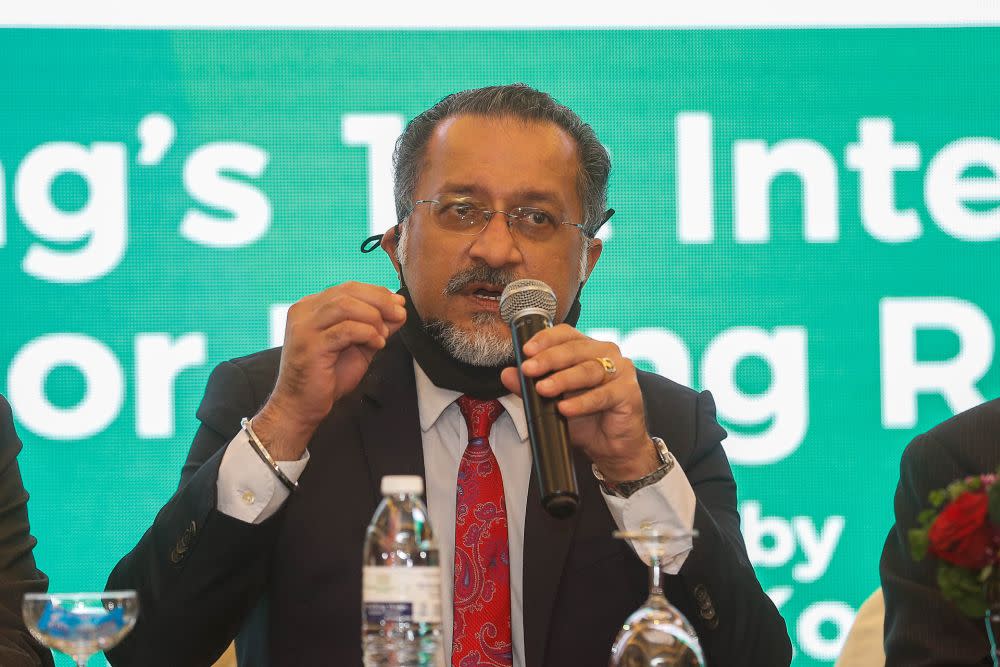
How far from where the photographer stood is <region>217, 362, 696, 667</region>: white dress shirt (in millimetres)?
1970

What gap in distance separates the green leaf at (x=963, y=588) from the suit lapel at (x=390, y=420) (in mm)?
1096

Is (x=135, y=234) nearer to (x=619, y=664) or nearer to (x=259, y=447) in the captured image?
(x=259, y=447)

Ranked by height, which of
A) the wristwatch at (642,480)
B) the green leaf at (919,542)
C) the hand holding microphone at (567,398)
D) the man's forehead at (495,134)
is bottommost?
the green leaf at (919,542)

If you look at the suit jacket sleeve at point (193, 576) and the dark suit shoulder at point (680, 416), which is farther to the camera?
the dark suit shoulder at point (680, 416)

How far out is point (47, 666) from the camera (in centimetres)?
216

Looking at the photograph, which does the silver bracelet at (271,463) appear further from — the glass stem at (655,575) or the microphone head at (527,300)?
the glass stem at (655,575)

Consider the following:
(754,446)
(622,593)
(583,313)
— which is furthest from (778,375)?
(622,593)

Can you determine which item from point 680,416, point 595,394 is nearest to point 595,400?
point 595,394

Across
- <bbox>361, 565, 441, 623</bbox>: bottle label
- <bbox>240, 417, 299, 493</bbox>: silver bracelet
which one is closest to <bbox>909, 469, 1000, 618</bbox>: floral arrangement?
<bbox>361, 565, 441, 623</bbox>: bottle label

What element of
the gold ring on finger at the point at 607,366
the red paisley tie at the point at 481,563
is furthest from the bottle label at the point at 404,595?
the red paisley tie at the point at 481,563

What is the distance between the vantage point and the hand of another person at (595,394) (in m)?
1.78

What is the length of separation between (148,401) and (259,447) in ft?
5.10

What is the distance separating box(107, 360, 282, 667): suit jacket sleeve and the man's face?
557 millimetres

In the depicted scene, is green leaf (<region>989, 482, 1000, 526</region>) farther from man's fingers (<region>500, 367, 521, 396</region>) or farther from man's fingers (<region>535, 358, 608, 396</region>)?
man's fingers (<region>500, 367, 521, 396</region>)
